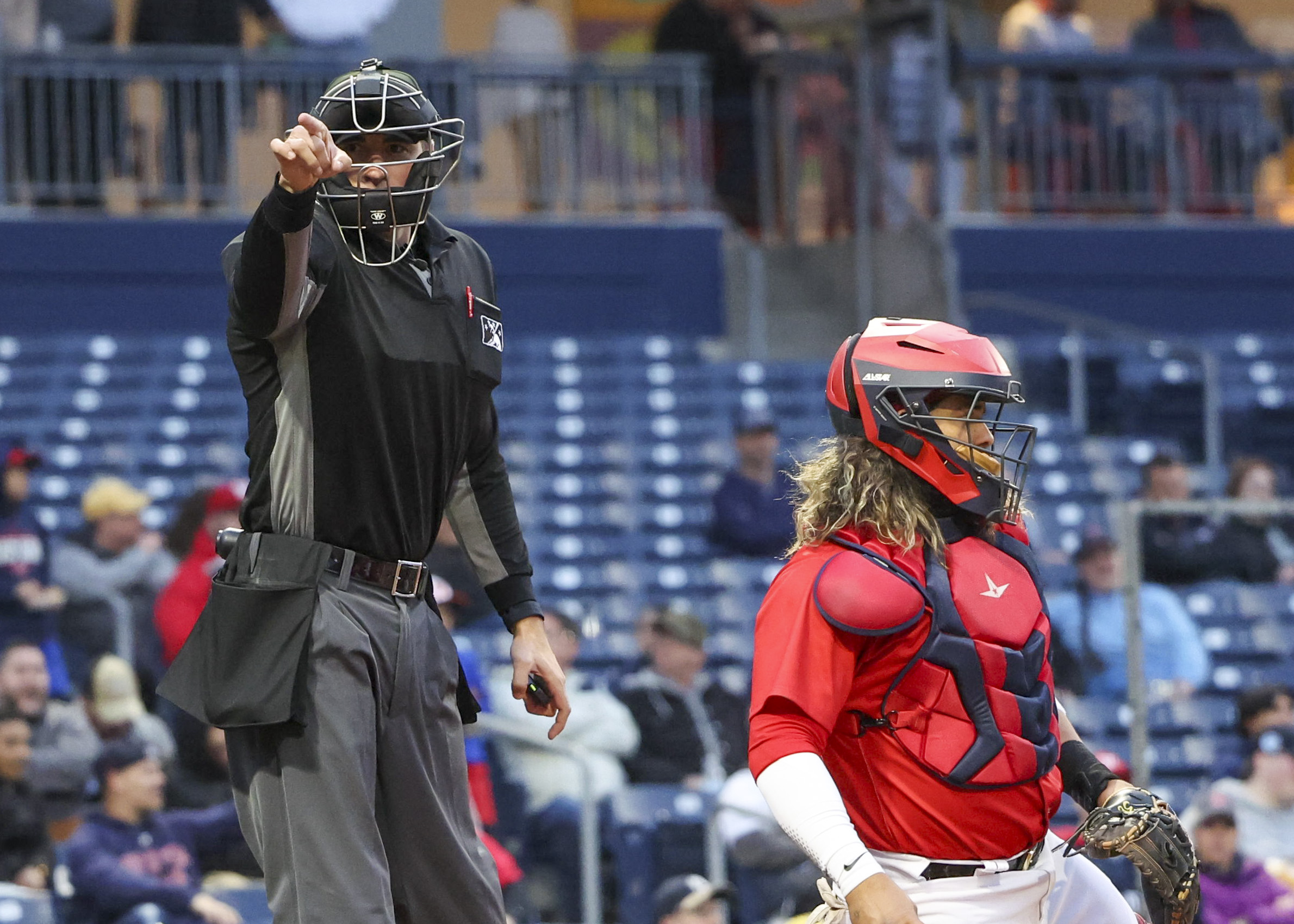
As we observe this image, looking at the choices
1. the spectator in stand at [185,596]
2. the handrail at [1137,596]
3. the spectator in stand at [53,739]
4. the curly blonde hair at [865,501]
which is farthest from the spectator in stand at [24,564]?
the curly blonde hair at [865,501]

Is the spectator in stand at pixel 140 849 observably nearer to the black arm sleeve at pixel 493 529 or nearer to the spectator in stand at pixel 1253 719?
the black arm sleeve at pixel 493 529

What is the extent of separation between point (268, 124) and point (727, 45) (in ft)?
9.91

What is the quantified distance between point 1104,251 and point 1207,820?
22.6 ft

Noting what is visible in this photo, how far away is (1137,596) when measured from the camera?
22.1 feet

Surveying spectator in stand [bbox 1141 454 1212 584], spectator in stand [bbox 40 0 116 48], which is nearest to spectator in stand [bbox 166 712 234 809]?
spectator in stand [bbox 1141 454 1212 584]

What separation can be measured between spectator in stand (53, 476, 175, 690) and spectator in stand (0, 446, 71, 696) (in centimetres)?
7

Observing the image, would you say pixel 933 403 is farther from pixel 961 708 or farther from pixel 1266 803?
pixel 1266 803

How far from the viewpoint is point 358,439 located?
131 inches

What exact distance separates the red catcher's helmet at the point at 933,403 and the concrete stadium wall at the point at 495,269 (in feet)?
28.6

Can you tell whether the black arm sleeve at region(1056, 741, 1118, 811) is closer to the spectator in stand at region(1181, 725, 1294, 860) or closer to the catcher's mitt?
the catcher's mitt

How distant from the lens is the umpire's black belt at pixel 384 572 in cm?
330

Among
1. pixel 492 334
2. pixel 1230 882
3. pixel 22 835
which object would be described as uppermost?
pixel 492 334

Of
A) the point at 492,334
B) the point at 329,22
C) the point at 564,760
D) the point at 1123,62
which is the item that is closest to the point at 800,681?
the point at 492,334

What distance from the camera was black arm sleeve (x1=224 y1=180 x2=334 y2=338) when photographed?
304cm
